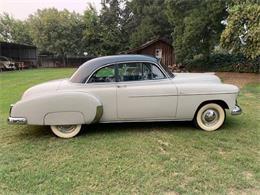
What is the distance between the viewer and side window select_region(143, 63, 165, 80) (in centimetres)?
522

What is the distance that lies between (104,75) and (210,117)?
2.09 meters

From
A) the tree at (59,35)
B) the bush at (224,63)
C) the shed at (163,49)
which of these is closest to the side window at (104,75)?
the bush at (224,63)

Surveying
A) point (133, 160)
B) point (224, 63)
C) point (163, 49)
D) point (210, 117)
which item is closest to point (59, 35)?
point (163, 49)

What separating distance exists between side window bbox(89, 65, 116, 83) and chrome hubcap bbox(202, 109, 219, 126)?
1.79m

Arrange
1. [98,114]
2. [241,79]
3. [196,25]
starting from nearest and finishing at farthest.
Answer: [98,114] → [241,79] → [196,25]

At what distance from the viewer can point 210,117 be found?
5297mm

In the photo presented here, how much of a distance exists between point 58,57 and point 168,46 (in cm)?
1677

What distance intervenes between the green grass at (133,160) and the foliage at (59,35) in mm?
35419

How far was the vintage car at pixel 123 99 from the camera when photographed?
4859mm

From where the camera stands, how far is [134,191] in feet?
10.5

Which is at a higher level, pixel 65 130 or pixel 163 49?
pixel 163 49

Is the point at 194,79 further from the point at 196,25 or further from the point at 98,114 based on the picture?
the point at 196,25

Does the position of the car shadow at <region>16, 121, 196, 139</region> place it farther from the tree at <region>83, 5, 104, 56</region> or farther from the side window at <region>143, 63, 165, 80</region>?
the tree at <region>83, 5, 104, 56</region>

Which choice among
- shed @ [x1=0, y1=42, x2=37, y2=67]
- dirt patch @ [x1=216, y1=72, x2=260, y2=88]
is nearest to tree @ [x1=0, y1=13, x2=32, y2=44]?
shed @ [x1=0, y1=42, x2=37, y2=67]
